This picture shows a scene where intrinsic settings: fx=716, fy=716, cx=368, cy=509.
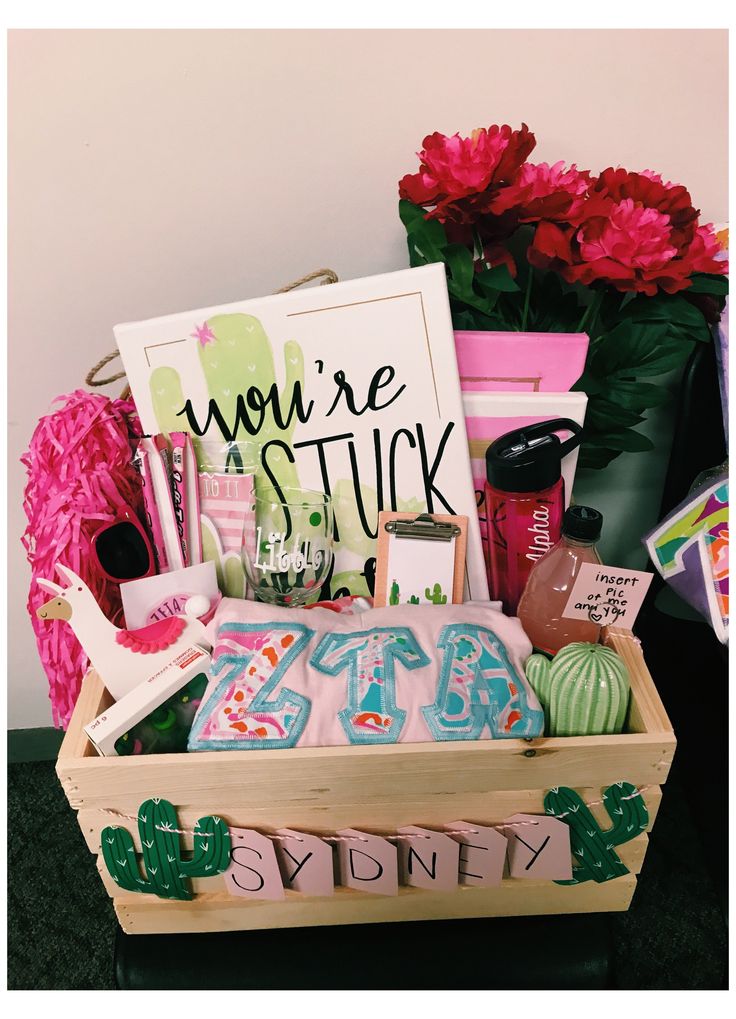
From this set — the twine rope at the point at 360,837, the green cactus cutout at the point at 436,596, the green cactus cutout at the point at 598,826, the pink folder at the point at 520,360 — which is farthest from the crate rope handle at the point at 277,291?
the green cactus cutout at the point at 598,826

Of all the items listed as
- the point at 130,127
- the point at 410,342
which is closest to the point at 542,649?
the point at 410,342

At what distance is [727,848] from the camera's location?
1001mm

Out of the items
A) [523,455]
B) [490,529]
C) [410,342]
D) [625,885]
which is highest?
[410,342]

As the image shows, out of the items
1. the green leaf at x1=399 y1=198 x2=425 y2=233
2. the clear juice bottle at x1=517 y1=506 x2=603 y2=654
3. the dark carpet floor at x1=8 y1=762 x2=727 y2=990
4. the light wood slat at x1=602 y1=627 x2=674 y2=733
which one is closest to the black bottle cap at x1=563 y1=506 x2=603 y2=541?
the clear juice bottle at x1=517 y1=506 x2=603 y2=654

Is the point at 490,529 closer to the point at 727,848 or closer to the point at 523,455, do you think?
the point at 523,455

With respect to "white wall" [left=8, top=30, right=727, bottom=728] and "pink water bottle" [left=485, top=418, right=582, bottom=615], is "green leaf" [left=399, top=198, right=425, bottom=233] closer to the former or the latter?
"white wall" [left=8, top=30, right=727, bottom=728]

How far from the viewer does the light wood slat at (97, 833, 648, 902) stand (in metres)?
0.70

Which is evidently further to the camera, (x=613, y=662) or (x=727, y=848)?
(x=727, y=848)

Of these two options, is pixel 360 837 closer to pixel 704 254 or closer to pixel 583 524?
pixel 583 524

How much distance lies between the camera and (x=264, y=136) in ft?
2.66

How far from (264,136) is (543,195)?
1.06 feet

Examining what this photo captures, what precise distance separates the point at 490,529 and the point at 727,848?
597 millimetres

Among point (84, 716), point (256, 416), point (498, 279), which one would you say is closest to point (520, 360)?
point (498, 279)

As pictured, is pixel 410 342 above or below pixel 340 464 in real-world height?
above
